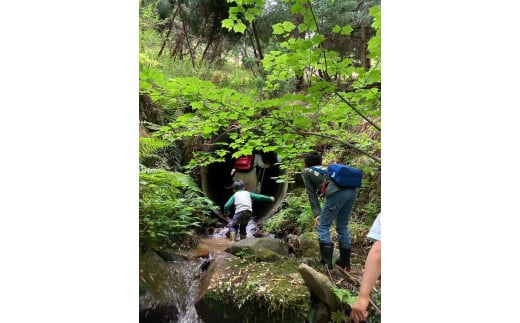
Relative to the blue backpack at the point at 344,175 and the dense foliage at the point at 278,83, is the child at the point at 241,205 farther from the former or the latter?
the blue backpack at the point at 344,175

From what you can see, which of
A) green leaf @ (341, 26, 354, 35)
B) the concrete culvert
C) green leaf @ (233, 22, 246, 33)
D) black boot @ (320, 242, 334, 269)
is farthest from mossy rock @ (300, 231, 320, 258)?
green leaf @ (233, 22, 246, 33)

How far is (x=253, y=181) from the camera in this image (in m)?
2.34

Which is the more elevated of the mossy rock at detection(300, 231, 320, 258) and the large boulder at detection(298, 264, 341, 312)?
the mossy rock at detection(300, 231, 320, 258)

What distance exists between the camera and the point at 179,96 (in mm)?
1784

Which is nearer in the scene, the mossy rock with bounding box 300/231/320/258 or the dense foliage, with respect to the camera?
the dense foliage

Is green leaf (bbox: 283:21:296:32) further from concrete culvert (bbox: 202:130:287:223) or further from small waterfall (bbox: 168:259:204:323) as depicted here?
small waterfall (bbox: 168:259:204:323)

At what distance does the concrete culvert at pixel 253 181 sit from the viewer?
2.21 metres

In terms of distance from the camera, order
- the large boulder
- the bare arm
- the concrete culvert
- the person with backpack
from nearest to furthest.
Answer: the bare arm → the large boulder → the person with backpack → the concrete culvert

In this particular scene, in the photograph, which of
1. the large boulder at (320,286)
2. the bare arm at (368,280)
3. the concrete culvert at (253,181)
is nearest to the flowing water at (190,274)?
the concrete culvert at (253,181)

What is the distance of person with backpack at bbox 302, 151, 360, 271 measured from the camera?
77.6 inches

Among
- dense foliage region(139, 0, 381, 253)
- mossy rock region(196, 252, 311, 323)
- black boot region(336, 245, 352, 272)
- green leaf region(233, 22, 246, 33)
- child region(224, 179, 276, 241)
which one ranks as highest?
green leaf region(233, 22, 246, 33)

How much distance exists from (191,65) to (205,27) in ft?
0.97

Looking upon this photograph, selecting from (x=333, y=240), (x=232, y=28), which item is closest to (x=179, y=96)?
(x=232, y=28)

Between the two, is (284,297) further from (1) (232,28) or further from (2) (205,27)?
(2) (205,27)
